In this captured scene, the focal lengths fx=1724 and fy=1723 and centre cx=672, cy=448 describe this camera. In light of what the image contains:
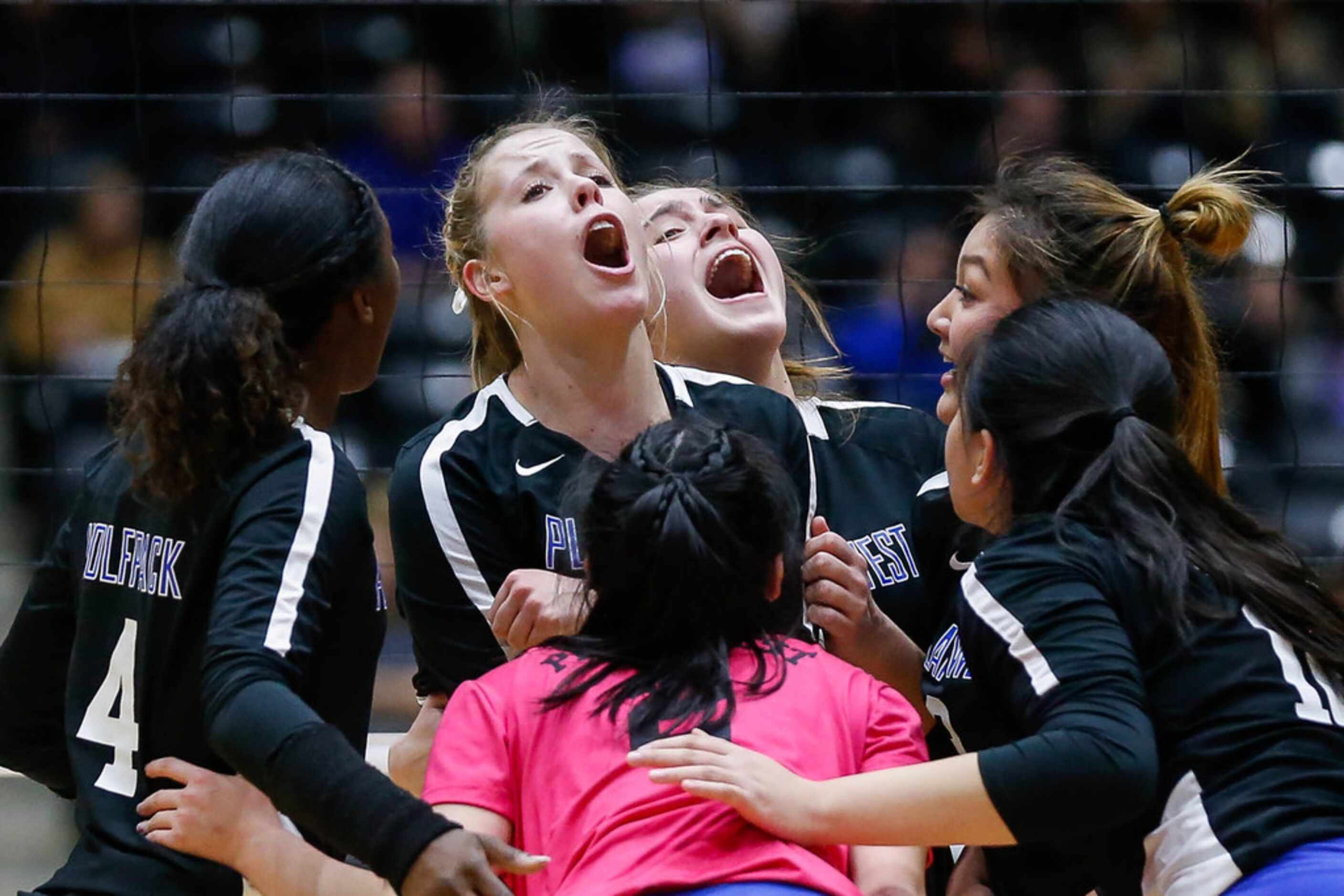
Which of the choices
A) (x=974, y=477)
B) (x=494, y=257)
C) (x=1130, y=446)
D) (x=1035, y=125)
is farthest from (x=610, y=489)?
(x=1035, y=125)

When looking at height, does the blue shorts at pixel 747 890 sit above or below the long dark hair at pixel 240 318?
below

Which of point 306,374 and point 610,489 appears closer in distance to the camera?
point 610,489

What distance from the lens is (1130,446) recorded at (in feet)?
6.00

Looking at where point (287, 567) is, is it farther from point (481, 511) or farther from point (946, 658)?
point (946, 658)

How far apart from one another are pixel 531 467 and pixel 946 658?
1.97 ft

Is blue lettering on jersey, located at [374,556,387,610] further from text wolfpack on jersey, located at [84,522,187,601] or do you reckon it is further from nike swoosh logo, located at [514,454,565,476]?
nike swoosh logo, located at [514,454,565,476]

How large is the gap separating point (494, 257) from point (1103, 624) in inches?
43.6

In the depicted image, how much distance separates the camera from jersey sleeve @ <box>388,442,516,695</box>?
7.49 feet

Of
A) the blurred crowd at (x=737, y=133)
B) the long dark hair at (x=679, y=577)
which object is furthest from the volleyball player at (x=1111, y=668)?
the blurred crowd at (x=737, y=133)

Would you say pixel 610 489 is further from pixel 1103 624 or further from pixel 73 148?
pixel 73 148

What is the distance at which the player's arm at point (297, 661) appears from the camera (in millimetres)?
1562

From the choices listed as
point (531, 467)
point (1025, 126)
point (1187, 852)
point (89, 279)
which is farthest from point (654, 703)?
point (1025, 126)

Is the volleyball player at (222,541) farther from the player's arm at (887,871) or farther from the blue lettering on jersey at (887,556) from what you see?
the blue lettering on jersey at (887,556)

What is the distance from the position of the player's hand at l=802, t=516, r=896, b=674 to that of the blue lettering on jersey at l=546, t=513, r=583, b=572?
30 centimetres
